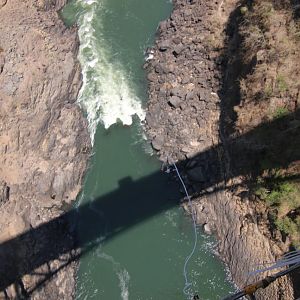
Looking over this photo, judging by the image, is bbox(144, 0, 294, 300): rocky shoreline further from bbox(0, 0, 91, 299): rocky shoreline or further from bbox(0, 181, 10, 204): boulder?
bbox(0, 181, 10, 204): boulder

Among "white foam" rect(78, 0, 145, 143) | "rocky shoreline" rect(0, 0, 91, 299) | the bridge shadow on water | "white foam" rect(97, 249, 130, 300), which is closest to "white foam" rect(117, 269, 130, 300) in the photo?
"white foam" rect(97, 249, 130, 300)

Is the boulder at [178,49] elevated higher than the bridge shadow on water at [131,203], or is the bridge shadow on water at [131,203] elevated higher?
the boulder at [178,49]

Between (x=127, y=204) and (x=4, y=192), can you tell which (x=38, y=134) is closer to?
(x=4, y=192)

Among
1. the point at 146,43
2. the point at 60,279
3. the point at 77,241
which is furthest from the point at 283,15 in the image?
the point at 60,279

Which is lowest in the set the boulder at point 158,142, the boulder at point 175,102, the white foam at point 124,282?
the white foam at point 124,282

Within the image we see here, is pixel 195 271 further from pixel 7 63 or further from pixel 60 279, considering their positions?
pixel 7 63

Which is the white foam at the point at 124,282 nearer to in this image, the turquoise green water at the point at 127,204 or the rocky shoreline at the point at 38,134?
the turquoise green water at the point at 127,204

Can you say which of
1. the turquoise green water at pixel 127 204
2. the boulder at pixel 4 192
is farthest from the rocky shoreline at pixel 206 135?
the boulder at pixel 4 192
